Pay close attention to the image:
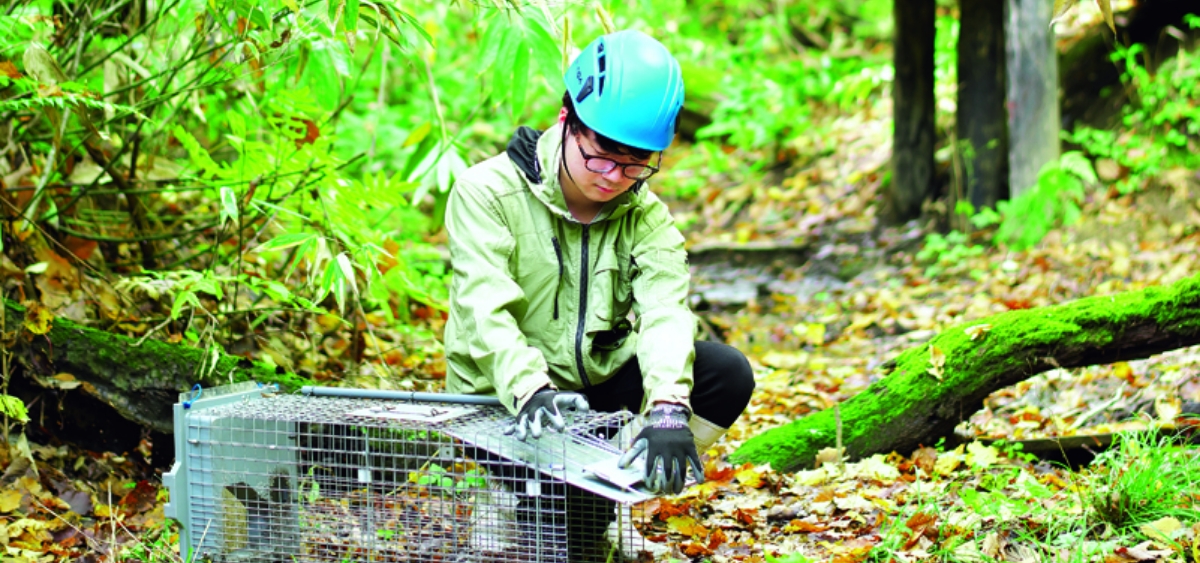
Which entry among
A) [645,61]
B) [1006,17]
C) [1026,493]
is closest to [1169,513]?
[1026,493]

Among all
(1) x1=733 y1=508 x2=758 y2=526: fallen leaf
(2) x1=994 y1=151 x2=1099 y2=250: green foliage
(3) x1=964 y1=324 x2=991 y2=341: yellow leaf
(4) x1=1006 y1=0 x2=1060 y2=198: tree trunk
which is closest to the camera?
(1) x1=733 y1=508 x2=758 y2=526: fallen leaf

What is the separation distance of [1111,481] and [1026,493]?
0.29 meters

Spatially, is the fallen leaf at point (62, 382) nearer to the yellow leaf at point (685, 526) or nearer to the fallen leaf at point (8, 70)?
the fallen leaf at point (8, 70)

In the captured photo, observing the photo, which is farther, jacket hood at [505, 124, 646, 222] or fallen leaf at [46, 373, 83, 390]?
fallen leaf at [46, 373, 83, 390]

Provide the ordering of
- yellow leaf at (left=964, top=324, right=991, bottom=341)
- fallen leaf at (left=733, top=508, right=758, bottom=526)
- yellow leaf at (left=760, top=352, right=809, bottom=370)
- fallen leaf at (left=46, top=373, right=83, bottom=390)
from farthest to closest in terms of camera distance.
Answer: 1. yellow leaf at (left=760, top=352, right=809, bottom=370)
2. yellow leaf at (left=964, top=324, right=991, bottom=341)
3. fallen leaf at (left=46, top=373, right=83, bottom=390)
4. fallen leaf at (left=733, top=508, right=758, bottom=526)

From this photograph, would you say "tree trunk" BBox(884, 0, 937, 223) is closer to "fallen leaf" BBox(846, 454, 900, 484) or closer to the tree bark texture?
the tree bark texture

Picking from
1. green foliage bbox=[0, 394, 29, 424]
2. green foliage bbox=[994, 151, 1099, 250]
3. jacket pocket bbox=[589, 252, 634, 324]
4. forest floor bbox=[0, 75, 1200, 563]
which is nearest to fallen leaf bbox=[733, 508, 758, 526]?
forest floor bbox=[0, 75, 1200, 563]

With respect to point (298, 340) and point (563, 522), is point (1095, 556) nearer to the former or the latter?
point (563, 522)

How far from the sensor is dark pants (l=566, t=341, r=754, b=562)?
2.66 meters

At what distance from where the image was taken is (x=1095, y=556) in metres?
2.48

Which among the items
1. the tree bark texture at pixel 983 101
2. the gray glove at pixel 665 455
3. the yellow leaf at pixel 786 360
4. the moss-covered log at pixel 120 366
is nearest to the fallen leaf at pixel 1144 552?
the gray glove at pixel 665 455

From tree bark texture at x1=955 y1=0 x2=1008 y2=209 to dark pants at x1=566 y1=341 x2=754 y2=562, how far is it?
518 cm

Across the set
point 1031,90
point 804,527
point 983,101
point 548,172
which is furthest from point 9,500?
point 983,101

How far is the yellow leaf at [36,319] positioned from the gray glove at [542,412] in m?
1.66
